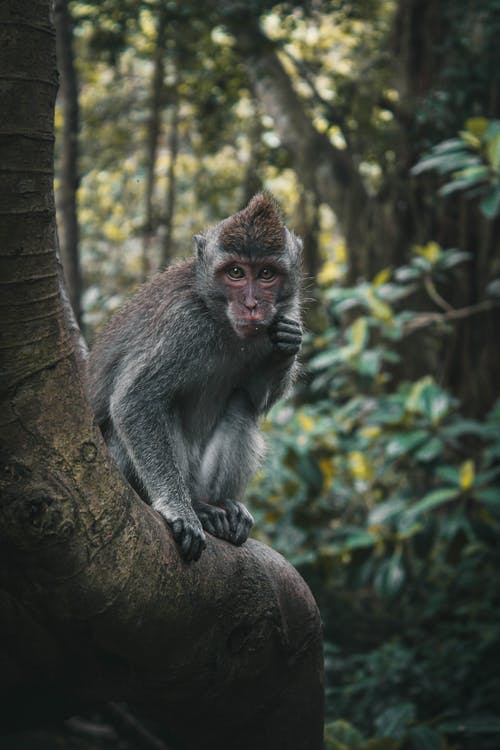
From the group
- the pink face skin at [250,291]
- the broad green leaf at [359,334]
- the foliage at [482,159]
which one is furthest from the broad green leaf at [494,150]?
the pink face skin at [250,291]

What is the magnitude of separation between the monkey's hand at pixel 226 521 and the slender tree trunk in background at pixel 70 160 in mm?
2433

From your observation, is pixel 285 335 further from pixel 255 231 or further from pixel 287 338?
pixel 255 231

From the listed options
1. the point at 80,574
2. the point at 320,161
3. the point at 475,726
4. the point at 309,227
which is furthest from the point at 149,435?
the point at 309,227

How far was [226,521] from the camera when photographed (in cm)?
391

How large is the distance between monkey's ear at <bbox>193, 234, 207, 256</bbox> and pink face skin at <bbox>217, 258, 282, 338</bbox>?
0.23 meters

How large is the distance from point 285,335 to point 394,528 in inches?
115

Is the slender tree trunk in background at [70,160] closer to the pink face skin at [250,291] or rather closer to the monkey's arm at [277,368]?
the monkey's arm at [277,368]

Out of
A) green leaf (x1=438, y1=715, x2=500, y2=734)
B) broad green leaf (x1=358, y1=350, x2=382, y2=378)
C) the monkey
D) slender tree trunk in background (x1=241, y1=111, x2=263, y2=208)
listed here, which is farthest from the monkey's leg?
slender tree trunk in background (x1=241, y1=111, x2=263, y2=208)

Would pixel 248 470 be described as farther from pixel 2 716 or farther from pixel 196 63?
pixel 196 63

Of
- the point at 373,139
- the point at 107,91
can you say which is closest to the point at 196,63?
the point at 373,139

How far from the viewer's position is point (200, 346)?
4328 millimetres

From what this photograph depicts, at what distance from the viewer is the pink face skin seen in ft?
13.5

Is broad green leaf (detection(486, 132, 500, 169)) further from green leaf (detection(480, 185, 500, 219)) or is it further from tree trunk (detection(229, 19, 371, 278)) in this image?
tree trunk (detection(229, 19, 371, 278))

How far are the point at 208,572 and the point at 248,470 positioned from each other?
1558mm
